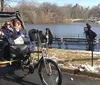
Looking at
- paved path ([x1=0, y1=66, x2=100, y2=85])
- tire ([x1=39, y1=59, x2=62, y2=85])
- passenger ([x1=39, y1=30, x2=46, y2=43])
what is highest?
passenger ([x1=39, y1=30, x2=46, y2=43])

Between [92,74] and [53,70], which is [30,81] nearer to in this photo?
[53,70]

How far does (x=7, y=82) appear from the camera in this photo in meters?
7.08

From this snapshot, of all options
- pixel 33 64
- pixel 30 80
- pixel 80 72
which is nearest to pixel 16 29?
pixel 33 64

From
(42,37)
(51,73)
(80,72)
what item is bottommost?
(80,72)

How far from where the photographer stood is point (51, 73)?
21.0 ft

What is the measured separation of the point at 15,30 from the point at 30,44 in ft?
1.77

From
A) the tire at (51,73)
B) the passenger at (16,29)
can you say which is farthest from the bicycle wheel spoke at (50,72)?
the passenger at (16,29)

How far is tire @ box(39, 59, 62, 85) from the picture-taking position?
20.5 feet

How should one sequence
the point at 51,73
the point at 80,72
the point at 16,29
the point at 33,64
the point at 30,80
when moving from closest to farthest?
the point at 51,73
the point at 33,64
the point at 30,80
the point at 16,29
the point at 80,72

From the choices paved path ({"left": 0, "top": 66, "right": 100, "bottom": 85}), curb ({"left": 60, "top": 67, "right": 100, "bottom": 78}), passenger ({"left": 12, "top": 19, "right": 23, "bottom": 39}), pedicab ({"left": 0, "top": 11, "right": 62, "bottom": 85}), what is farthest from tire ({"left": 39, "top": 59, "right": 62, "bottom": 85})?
curb ({"left": 60, "top": 67, "right": 100, "bottom": 78})

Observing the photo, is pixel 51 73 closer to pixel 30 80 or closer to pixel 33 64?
pixel 33 64

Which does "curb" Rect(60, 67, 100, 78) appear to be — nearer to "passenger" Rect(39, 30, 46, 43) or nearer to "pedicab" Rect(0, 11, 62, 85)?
"pedicab" Rect(0, 11, 62, 85)

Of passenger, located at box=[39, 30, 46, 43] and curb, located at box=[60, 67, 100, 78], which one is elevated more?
passenger, located at box=[39, 30, 46, 43]

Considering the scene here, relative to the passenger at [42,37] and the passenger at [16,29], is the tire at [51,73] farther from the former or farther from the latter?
the passenger at [16,29]
